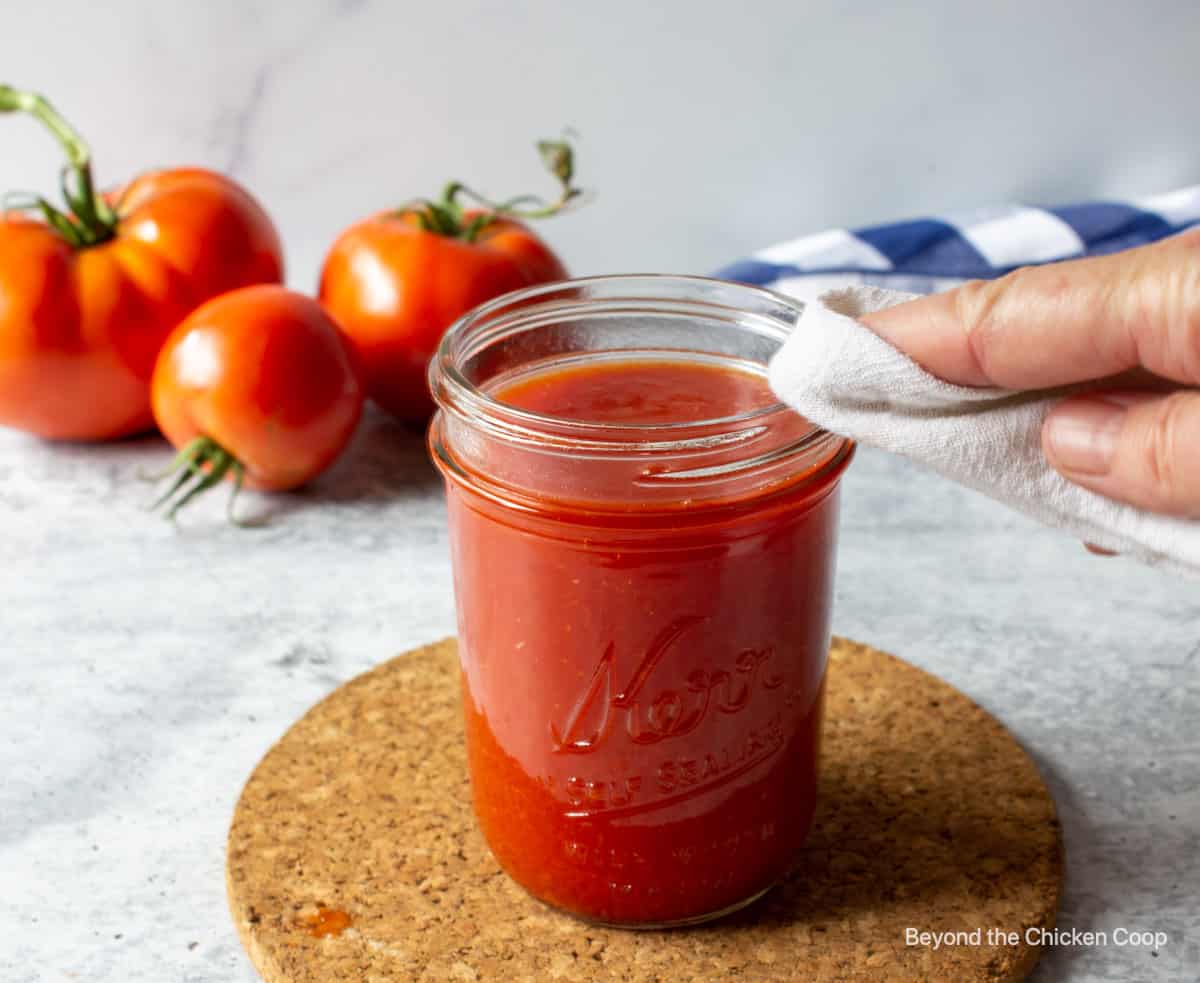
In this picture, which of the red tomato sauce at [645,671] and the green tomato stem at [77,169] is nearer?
the red tomato sauce at [645,671]

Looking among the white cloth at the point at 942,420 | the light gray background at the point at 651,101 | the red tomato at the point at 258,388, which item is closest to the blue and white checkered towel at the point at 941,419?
the white cloth at the point at 942,420

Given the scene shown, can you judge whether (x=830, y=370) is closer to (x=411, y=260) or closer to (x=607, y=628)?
(x=607, y=628)

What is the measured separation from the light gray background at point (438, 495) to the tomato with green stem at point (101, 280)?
83 millimetres

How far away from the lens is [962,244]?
1.69 metres

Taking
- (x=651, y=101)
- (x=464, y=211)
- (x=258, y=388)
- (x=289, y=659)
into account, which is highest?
(x=651, y=101)

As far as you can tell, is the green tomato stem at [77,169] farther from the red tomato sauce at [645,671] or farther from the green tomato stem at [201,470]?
the red tomato sauce at [645,671]

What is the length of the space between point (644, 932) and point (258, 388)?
755 mm

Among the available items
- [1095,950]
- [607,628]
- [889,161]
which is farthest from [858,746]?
[889,161]

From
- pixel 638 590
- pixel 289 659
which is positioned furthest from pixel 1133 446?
pixel 289 659

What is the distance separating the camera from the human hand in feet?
2.07

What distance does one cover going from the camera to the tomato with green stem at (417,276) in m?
1.54

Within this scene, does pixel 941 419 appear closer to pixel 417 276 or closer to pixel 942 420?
pixel 942 420

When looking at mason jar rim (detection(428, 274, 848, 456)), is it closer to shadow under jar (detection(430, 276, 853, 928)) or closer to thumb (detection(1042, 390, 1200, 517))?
shadow under jar (detection(430, 276, 853, 928))

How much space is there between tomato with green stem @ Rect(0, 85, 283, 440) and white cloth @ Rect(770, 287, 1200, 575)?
984 mm
